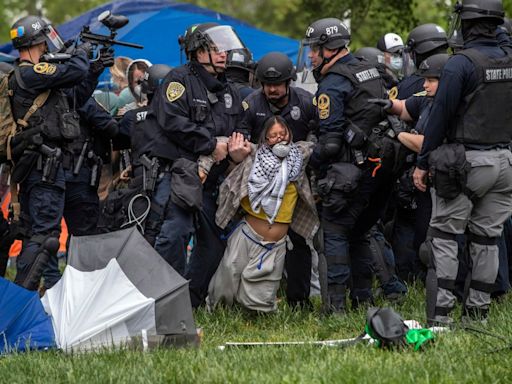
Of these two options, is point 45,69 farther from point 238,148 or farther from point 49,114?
point 238,148

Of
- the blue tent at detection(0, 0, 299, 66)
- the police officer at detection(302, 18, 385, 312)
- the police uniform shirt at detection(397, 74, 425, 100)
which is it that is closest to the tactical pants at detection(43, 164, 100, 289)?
the police officer at detection(302, 18, 385, 312)

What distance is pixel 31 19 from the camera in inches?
352

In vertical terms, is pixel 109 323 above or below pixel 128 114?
below

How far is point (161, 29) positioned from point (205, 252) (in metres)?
7.91

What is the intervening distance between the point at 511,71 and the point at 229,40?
2426 millimetres

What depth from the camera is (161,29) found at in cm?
1631

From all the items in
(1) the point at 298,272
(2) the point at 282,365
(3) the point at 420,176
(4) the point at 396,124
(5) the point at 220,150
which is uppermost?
(4) the point at 396,124

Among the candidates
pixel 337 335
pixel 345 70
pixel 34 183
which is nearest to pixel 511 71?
pixel 345 70

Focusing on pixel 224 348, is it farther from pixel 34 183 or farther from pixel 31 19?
pixel 31 19

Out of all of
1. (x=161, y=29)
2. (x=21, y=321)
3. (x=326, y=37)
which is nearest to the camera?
(x=21, y=321)

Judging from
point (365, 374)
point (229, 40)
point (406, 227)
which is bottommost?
point (406, 227)

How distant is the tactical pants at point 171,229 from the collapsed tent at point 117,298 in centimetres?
155

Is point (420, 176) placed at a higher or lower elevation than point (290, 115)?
lower

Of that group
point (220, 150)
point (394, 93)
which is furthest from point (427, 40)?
point (220, 150)
